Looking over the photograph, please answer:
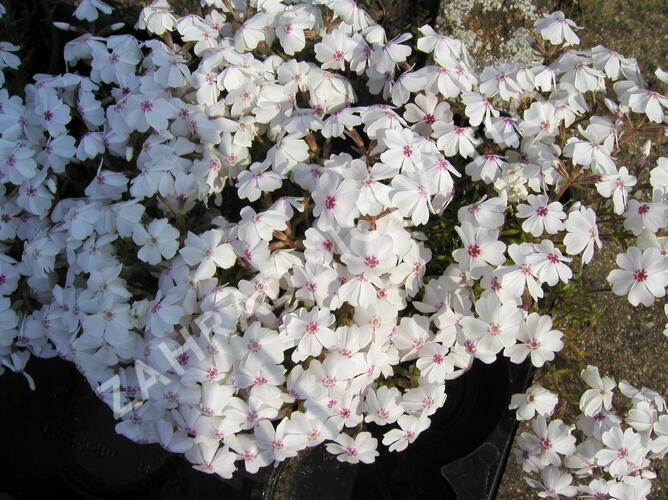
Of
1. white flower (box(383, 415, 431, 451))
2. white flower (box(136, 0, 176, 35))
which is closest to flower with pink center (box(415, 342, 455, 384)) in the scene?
white flower (box(383, 415, 431, 451))

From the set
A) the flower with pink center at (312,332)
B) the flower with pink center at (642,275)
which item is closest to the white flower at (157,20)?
the flower with pink center at (312,332)

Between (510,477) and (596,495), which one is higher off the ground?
(596,495)

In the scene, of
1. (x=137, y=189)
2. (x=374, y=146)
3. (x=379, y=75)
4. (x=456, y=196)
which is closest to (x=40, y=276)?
(x=137, y=189)

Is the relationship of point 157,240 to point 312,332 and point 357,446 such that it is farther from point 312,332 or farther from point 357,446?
point 357,446

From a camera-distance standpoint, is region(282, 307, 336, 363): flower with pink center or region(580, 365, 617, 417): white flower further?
region(580, 365, 617, 417): white flower

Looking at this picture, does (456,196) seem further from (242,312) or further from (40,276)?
(40,276)

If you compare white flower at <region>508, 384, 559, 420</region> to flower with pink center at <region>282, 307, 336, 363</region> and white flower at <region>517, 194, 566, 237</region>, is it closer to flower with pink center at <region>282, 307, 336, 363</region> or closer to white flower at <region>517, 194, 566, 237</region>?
white flower at <region>517, 194, 566, 237</region>
